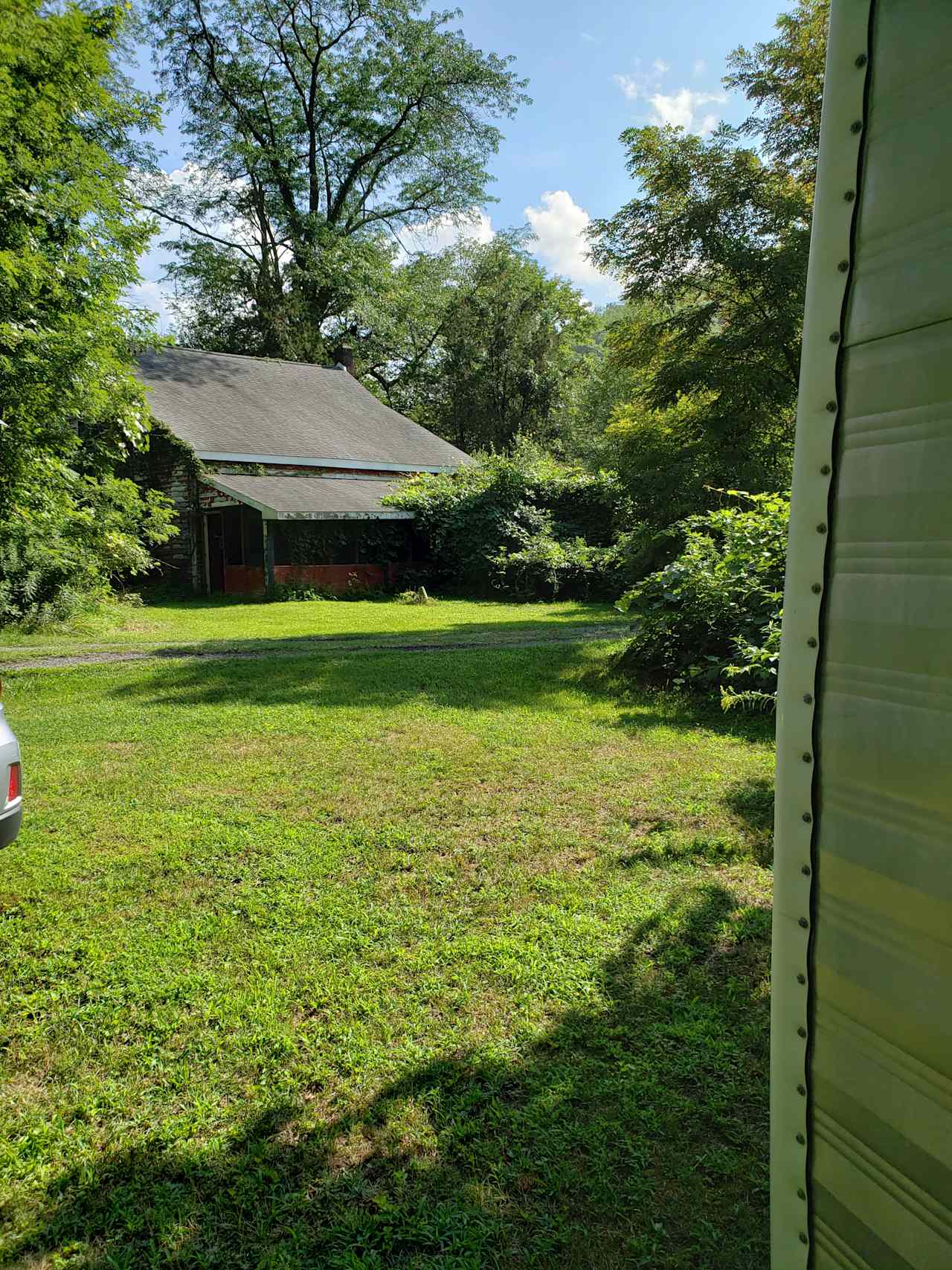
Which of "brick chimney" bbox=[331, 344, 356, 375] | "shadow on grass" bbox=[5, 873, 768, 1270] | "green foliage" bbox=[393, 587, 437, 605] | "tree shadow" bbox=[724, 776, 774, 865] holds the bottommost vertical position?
"shadow on grass" bbox=[5, 873, 768, 1270]

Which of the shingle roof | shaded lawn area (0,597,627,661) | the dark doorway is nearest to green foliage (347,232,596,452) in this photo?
the shingle roof

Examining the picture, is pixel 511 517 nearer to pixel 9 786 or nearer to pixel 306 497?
pixel 306 497

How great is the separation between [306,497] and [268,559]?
2274 mm

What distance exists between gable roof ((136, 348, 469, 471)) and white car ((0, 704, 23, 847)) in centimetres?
2034

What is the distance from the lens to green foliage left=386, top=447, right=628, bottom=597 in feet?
70.2

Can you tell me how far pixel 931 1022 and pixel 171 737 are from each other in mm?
6641

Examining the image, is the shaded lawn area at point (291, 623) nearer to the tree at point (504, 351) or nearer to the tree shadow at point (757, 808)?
the tree shadow at point (757, 808)

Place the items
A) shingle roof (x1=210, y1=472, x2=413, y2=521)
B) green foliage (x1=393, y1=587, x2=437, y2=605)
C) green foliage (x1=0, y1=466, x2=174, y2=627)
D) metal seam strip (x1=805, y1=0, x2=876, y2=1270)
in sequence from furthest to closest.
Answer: shingle roof (x1=210, y1=472, x2=413, y2=521)
green foliage (x1=393, y1=587, x2=437, y2=605)
green foliage (x1=0, y1=466, x2=174, y2=627)
metal seam strip (x1=805, y1=0, x2=876, y2=1270)

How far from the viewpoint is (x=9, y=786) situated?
3764 millimetres

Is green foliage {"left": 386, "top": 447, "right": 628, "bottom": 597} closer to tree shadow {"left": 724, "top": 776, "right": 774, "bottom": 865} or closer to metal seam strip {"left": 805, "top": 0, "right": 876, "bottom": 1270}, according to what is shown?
tree shadow {"left": 724, "top": 776, "right": 774, "bottom": 865}

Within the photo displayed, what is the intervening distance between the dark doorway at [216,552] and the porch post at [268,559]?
2.43m

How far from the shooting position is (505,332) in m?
41.4

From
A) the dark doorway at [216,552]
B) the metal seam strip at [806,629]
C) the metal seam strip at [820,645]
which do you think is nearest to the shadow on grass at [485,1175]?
the metal seam strip at [806,629]

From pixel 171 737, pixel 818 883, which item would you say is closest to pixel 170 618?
pixel 171 737
